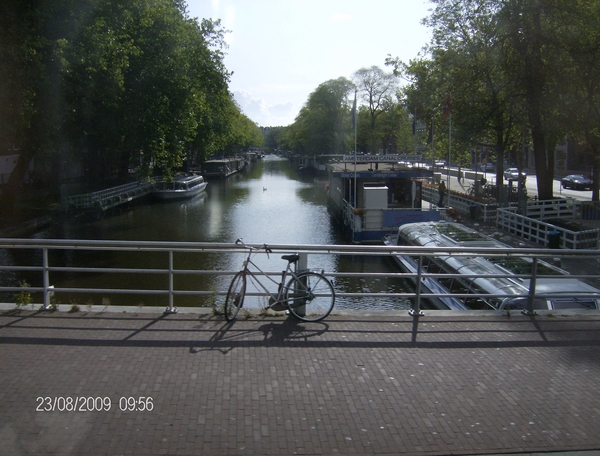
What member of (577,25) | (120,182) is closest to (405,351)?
(577,25)

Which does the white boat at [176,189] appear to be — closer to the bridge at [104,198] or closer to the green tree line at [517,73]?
the bridge at [104,198]

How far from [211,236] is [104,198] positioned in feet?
45.0

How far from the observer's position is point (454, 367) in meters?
6.78

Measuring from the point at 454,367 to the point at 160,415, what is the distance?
10.9 ft

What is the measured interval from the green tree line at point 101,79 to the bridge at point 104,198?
6.03ft

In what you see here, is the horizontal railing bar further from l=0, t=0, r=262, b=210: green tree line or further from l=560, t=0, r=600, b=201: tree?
l=560, t=0, r=600, b=201: tree

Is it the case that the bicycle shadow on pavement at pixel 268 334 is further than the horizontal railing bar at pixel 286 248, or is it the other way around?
the horizontal railing bar at pixel 286 248

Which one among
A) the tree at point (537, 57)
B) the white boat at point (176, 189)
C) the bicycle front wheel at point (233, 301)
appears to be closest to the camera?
the bicycle front wheel at point (233, 301)

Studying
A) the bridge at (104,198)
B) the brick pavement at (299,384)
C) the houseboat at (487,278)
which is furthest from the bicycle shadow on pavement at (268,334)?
the bridge at (104,198)

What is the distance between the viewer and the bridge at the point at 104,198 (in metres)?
37.7

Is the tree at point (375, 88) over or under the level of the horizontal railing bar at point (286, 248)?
over

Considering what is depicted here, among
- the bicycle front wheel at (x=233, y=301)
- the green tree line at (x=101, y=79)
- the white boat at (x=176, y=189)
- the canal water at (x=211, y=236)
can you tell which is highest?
the green tree line at (x=101, y=79)

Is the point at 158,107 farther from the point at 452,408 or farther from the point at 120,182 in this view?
the point at 452,408

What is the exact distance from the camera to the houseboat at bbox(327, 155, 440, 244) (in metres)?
27.8
